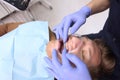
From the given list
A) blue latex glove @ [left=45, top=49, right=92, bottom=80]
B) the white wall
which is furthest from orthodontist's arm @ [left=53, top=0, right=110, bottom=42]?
the white wall

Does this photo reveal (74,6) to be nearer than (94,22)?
No

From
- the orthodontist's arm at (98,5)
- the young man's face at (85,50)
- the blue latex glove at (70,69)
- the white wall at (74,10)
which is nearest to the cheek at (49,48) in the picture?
the young man's face at (85,50)

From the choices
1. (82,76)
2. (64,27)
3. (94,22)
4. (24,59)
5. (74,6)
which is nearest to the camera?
(82,76)

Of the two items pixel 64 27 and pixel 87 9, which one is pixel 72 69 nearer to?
pixel 64 27

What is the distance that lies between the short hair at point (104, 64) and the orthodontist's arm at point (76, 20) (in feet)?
0.58

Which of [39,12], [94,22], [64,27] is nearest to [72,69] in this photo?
[64,27]

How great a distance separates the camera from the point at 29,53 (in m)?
1.41

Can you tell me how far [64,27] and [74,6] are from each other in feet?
3.47

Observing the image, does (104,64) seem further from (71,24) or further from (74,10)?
(74,10)

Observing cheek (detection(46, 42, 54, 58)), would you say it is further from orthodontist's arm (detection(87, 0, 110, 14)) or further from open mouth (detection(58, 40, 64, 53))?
orthodontist's arm (detection(87, 0, 110, 14))

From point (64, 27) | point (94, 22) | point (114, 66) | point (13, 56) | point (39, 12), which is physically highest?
point (64, 27)

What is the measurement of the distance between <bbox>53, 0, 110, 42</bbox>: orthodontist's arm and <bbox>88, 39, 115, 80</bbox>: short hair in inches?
7.0

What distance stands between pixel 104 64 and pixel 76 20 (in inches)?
11.2

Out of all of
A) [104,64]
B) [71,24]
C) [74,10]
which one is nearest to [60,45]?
[71,24]
